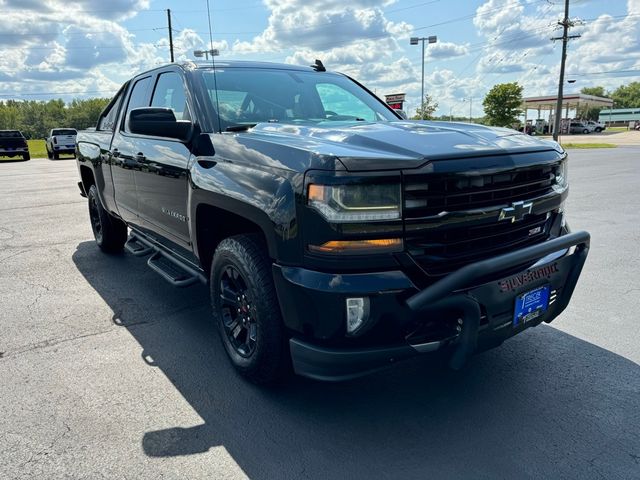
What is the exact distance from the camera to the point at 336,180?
2.19m

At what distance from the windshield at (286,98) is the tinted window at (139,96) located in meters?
1.11

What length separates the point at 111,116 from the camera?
5.42 meters

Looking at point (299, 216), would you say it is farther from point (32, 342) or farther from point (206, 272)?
point (32, 342)

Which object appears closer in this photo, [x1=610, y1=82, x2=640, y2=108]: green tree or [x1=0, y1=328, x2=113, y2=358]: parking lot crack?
[x1=0, y1=328, x2=113, y2=358]: parking lot crack

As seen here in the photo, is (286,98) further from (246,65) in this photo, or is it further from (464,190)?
(464,190)

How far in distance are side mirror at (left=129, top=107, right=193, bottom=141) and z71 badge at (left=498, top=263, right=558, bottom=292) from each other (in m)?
2.07

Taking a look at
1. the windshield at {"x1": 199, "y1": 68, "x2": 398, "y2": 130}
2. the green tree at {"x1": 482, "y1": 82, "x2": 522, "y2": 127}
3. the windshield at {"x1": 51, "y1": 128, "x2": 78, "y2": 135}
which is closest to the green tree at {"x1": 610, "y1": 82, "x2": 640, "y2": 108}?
the green tree at {"x1": 482, "y1": 82, "x2": 522, "y2": 127}

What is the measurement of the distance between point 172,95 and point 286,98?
883mm

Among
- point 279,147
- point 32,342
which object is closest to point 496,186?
point 279,147

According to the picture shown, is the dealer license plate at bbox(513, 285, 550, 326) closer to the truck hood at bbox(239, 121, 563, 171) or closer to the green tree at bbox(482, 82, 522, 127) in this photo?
the truck hood at bbox(239, 121, 563, 171)

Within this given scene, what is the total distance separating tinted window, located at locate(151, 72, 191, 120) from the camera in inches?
141

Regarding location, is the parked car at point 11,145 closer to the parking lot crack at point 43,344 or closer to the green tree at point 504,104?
the parking lot crack at point 43,344

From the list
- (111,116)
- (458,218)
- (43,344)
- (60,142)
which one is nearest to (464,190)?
(458,218)

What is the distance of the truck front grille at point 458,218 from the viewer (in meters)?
2.26
